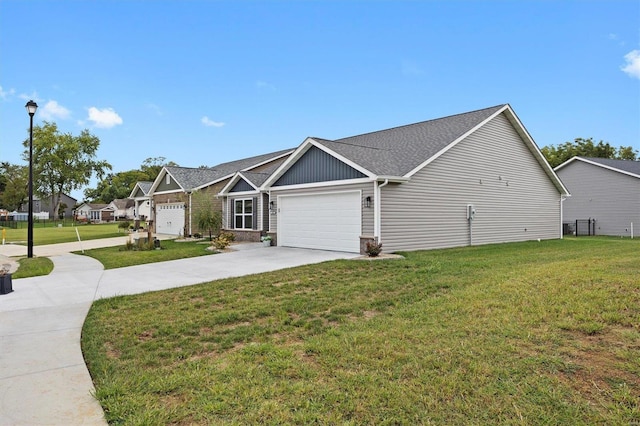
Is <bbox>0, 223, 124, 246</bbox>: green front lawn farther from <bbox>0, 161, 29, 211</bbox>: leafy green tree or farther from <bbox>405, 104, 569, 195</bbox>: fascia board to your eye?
<bbox>0, 161, 29, 211</bbox>: leafy green tree

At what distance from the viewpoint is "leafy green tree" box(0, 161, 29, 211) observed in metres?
61.5

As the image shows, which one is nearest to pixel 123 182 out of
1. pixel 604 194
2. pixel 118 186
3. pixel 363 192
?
pixel 118 186

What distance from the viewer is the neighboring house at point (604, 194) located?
76.9 ft

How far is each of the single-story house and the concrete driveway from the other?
5.75ft

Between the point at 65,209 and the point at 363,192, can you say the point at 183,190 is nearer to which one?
the point at 363,192

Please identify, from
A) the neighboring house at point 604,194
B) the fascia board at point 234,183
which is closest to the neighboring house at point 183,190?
the fascia board at point 234,183

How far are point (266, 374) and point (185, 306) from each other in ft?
10.6

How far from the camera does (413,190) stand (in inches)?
527

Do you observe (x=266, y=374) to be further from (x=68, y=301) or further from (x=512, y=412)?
(x=68, y=301)

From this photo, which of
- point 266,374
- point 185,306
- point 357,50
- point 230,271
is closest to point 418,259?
point 230,271

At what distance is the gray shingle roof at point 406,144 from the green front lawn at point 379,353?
6.61m

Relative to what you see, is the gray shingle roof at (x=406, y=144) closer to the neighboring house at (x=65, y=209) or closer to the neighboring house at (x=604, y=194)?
the neighboring house at (x=604, y=194)

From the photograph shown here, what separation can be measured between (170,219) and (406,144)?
17004mm

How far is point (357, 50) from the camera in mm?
18438
